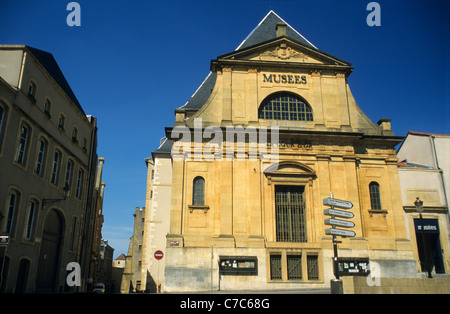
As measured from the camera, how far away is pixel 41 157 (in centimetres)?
2164

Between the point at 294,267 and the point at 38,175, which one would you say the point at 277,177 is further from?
the point at 38,175

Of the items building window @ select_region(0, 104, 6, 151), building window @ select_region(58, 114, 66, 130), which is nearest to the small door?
building window @ select_region(58, 114, 66, 130)

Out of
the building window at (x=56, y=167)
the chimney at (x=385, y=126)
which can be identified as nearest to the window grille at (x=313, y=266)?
the chimney at (x=385, y=126)

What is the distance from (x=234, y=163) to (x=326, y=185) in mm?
6770

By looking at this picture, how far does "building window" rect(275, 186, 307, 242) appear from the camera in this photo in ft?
84.9

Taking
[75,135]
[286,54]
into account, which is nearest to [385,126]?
[286,54]

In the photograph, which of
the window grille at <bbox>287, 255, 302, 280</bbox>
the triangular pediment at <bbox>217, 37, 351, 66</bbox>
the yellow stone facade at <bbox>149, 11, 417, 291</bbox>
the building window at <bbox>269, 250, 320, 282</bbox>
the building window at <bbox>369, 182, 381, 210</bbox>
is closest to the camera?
the yellow stone facade at <bbox>149, 11, 417, 291</bbox>

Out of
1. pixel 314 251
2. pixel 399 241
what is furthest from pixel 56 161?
pixel 399 241

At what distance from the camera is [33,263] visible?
2039 centimetres

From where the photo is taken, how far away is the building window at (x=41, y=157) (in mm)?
21084

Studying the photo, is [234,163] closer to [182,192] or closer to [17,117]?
[182,192]

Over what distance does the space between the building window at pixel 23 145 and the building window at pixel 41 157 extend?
53.8 inches

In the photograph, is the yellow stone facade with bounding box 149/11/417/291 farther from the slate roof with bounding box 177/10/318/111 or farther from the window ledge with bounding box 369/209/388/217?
the slate roof with bounding box 177/10/318/111

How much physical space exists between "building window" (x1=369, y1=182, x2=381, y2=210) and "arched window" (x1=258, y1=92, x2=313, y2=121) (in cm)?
683
